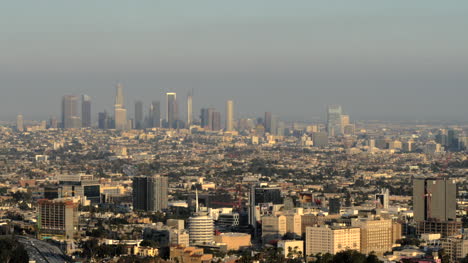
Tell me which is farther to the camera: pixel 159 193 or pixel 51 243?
pixel 159 193

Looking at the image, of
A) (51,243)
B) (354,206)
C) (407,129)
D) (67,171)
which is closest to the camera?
(51,243)

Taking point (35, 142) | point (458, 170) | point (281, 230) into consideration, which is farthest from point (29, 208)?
point (35, 142)

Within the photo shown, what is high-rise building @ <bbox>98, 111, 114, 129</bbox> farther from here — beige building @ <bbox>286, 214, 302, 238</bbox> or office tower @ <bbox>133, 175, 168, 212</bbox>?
beige building @ <bbox>286, 214, 302, 238</bbox>

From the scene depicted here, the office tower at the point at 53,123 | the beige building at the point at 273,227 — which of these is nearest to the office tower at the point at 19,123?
the office tower at the point at 53,123

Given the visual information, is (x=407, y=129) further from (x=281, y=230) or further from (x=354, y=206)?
(x=281, y=230)

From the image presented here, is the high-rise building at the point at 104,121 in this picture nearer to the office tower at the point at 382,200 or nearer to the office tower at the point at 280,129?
the office tower at the point at 280,129

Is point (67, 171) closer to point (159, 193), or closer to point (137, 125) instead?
point (159, 193)

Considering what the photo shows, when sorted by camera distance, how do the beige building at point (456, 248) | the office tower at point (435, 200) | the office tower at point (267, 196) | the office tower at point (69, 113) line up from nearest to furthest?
the beige building at point (456, 248) → the office tower at point (435, 200) → the office tower at point (267, 196) → the office tower at point (69, 113)

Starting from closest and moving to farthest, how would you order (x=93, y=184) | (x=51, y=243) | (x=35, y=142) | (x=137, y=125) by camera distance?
(x=51, y=243) → (x=93, y=184) → (x=35, y=142) → (x=137, y=125)
